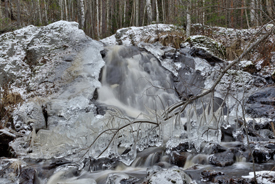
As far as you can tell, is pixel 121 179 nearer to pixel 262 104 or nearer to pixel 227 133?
pixel 227 133

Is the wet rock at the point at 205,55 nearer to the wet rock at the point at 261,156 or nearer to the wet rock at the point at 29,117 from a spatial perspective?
the wet rock at the point at 261,156

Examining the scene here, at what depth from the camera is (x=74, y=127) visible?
17.6 feet

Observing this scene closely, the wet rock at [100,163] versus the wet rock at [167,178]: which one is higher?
the wet rock at [167,178]

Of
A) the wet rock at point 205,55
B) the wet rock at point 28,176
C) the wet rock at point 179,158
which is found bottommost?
the wet rock at point 28,176

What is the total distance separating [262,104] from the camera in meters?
6.70

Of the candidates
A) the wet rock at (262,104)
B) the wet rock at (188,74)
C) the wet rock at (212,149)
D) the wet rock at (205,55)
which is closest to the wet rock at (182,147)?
the wet rock at (212,149)

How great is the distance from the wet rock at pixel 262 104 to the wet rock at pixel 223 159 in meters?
2.78

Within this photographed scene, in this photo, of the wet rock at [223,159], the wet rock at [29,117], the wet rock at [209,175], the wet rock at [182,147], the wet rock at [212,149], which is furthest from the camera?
the wet rock at [29,117]

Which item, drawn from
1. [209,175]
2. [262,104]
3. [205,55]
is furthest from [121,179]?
[205,55]

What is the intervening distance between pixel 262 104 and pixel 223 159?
3.51 m

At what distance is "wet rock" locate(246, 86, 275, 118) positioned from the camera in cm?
633

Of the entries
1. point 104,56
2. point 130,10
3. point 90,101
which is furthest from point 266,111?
point 130,10

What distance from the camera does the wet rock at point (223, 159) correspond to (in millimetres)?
3908

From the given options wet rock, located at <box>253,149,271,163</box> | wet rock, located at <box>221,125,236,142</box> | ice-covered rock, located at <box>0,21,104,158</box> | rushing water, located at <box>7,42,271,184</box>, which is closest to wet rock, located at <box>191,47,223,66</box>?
rushing water, located at <box>7,42,271,184</box>
